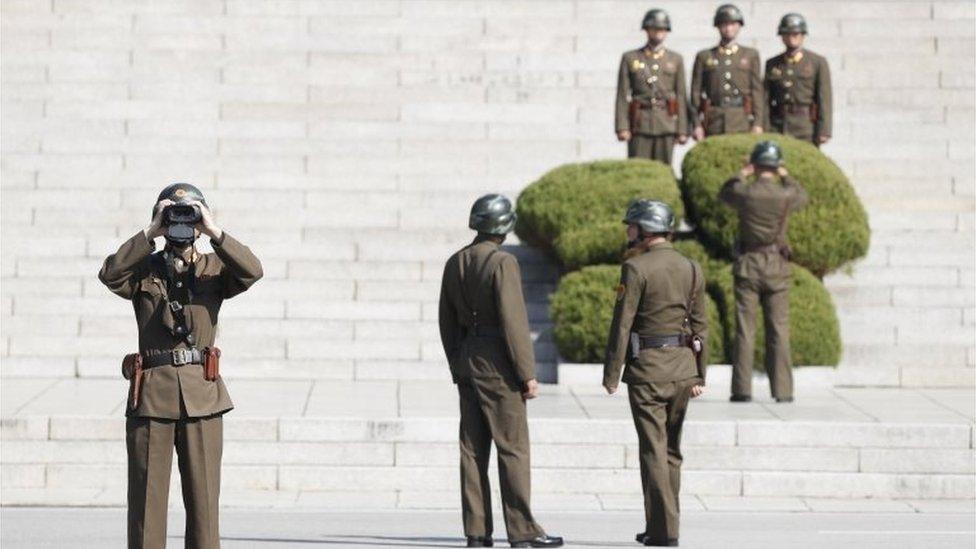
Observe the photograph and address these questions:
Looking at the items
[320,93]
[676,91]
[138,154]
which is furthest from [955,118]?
[138,154]

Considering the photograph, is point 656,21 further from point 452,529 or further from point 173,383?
point 173,383

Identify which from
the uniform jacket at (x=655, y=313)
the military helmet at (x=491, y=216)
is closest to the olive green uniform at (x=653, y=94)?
the uniform jacket at (x=655, y=313)

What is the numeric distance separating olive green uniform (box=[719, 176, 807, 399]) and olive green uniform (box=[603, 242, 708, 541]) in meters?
4.21

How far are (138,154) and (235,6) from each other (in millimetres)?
3075

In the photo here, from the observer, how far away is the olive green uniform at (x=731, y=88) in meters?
16.7

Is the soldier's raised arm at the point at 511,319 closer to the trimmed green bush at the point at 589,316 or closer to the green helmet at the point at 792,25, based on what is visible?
the trimmed green bush at the point at 589,316

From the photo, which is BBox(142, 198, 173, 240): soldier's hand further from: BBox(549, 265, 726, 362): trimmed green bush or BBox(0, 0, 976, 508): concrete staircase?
BBox(549, 265, 726, 362): trimmed green bush

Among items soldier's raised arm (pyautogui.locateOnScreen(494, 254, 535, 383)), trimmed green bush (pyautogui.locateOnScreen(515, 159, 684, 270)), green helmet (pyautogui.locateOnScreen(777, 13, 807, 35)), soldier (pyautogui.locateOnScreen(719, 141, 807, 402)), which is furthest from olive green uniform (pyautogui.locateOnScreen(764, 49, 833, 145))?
soldier's raised arm (pyautogui.locateOnScreen(494, 254, 535, 383))

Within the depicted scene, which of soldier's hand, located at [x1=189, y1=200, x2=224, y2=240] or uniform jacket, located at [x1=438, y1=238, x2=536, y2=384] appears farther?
uniform jacket, located at [x1=438, y1=238, x2=536, y2=384]

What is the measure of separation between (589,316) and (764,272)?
146 centimetres

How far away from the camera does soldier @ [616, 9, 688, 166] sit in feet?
54.8

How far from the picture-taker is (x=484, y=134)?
765 inches

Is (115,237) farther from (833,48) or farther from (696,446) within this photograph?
(833,48)

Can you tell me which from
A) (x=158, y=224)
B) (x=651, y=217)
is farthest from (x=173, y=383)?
(x=651, y=217)
